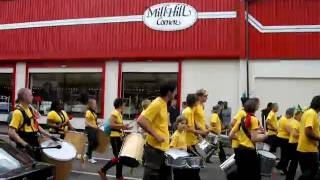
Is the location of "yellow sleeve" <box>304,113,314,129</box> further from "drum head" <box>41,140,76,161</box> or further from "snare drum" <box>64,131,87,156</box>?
"snare drum" <box>64,131,87,156</box>

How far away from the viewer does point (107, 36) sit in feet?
74.9

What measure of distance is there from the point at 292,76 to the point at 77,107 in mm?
9914

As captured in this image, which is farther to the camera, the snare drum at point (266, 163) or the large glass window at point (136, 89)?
the large glass window at point (136, 89)

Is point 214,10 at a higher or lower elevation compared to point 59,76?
higher

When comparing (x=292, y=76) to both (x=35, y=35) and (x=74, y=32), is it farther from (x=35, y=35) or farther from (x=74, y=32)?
(x=35, y=35)

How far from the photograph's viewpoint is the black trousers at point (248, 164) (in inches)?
327

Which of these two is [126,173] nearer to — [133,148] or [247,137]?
[133,148]

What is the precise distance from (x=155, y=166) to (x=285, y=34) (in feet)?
46.2

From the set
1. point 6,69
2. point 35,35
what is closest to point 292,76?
point 35,35

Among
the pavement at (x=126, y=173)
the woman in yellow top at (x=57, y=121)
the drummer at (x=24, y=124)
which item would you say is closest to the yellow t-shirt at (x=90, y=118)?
the woman in yellow top at (x=57, y=121)

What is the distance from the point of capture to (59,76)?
79.8ft

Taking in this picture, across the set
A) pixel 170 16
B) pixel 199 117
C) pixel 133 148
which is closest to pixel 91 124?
pixel 199 117

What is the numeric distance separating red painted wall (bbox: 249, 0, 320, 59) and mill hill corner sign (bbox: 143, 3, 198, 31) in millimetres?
2588

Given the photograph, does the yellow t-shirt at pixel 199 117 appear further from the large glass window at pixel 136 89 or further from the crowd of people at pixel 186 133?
A: the large glass window at pixel 136 89
